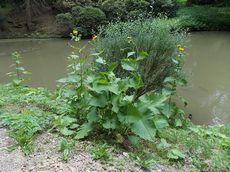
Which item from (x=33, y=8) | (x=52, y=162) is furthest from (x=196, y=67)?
(x=33, y=8)

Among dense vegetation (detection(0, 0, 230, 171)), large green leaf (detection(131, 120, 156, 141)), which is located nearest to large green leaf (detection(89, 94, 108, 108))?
dense vegetation (detection(0, 0, 230, 171))

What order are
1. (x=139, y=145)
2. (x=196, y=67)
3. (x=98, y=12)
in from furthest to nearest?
(x=98, y=12) < (x=196, y=67) < (x=139, y=145)

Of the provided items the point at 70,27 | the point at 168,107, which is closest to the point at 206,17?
the point at 70,27

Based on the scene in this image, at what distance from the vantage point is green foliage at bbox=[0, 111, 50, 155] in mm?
3078

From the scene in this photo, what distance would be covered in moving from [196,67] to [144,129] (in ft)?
22.7

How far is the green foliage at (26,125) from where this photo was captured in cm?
308

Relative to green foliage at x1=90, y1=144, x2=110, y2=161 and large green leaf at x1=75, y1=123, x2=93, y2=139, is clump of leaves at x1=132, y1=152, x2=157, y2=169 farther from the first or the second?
large green leaf at x1=75, y1=123, x2=93, y2=139

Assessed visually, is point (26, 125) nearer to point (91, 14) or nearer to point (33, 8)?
point (91, 14)

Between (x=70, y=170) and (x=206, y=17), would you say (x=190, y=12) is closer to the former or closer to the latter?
(x=206, y=17)

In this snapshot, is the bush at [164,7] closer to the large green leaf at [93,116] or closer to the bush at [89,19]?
the bush at [89,19]

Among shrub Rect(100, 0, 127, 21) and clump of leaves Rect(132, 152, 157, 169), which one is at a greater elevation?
clump of leaves Rect(132, 152, 157, 169)

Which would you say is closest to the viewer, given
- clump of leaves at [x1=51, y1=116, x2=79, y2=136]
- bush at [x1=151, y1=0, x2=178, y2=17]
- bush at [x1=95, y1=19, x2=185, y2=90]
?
clump of leaves at [x1=51, y1=116, x2=79, y2=136]

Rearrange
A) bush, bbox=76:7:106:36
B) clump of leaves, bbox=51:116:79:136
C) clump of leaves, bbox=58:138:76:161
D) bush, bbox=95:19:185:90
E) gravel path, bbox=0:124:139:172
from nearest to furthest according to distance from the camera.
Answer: gravel path, bbox=0:124:139:172 < clump of leaves, bbox=58:138:76:161 < clump of leaves, bbox=51:116:79:136 < bush, bbox=95:19:185:90 < bush, bbox=76:7:106:36

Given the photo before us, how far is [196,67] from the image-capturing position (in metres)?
9.52
